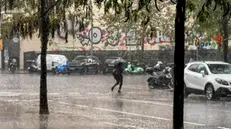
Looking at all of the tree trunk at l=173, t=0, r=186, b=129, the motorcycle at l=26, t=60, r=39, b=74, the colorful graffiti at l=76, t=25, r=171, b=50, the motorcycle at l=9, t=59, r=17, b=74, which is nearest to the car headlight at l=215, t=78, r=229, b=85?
the tree trunk at l=173, t=0, r=186, b=129

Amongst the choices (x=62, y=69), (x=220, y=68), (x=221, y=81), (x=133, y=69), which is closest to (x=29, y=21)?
(x=221, y=81)

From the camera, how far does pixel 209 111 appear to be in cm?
1805

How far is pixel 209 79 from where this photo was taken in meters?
23.3

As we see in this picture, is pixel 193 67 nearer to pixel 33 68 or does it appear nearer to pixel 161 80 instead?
pixel 161 80

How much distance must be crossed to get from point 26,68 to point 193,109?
125 feet

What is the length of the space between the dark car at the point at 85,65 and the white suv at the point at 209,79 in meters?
24.6

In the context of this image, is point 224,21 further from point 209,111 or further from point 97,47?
point 97,47

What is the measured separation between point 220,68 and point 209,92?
147 cm

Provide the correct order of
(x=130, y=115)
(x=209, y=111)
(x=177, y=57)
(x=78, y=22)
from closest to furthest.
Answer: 1. (x=177, y=57)
2. (x=78, y=22)
3. (x=130, y=115)
4. (x=209, y=111)

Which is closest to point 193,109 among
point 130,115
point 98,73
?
point 130,115

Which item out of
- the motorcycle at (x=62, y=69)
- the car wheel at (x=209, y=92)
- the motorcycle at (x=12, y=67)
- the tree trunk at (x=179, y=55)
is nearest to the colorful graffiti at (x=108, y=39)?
the motorcycle at (x=62, y=69)

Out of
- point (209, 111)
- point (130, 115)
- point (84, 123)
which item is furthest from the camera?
point (209, 111)

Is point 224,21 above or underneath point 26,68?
above

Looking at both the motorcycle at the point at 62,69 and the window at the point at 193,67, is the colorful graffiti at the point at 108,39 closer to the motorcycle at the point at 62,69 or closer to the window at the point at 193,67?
the motorcycle at the point at 62,69
